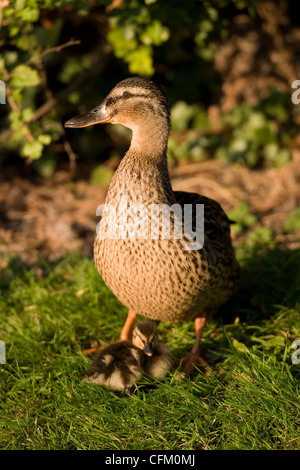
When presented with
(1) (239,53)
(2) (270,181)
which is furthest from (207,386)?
(1) (239,53)

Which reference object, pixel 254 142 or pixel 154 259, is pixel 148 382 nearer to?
pixel 154 259

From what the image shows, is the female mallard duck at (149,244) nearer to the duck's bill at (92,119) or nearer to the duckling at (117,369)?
the duck's bill at (92,119)

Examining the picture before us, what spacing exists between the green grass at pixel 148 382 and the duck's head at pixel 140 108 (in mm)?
1268

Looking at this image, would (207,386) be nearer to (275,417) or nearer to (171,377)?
(171,377)

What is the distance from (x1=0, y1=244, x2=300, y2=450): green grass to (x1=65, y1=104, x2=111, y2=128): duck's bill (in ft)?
4.10

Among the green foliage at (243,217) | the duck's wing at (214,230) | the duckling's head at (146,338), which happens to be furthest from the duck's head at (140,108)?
the green foliage at (243,217)

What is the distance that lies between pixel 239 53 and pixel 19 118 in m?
3.59

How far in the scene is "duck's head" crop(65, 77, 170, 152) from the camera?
3449 mm

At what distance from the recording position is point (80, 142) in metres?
6.84

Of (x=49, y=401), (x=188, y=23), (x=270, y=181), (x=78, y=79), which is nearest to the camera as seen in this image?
(x=49, y=401)

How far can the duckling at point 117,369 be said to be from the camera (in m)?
3.28

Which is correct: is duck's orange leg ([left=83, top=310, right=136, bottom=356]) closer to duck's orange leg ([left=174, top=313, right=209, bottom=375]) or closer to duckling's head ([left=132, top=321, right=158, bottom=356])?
duckling's head ([left=132, top=321, right=158, bottom=356])

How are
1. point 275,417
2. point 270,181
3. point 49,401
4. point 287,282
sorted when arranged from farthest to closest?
1. point 270,181
2. point 287,282
3. point 49,401
4. point 275,417

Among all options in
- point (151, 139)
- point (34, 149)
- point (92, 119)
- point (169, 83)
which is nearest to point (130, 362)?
point (151, 139)
